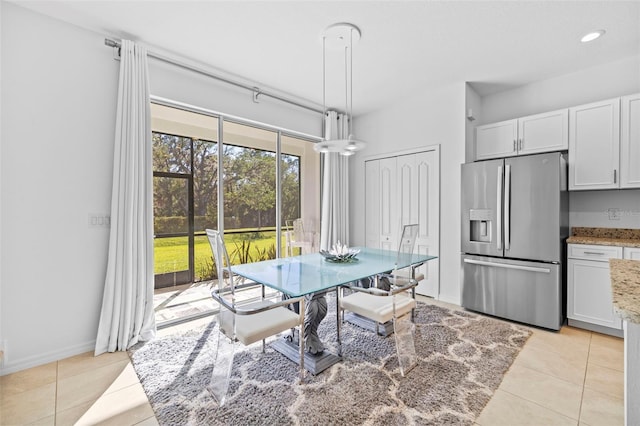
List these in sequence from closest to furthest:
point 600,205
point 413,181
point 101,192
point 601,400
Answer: point 601,400
point 101,192
point 600,205
point 413,181

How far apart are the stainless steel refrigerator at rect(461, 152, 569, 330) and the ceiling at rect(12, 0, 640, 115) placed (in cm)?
105

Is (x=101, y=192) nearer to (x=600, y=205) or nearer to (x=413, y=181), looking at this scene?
(x=413, y=181)

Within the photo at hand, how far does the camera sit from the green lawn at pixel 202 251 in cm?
343

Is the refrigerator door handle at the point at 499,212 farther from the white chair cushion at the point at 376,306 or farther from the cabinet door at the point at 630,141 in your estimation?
the white chair cushion at the point at 376,306

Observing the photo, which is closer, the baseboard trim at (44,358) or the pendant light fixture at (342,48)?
the baseboard trim at (44,358)

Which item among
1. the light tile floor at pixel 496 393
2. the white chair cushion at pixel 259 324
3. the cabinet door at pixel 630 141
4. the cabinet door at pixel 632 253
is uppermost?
the cabinet door at pixel 630 141

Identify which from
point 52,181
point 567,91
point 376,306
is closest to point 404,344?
point 376,306

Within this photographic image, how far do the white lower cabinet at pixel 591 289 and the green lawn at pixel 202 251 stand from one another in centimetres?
340

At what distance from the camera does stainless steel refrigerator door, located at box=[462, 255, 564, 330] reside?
2.81 metres

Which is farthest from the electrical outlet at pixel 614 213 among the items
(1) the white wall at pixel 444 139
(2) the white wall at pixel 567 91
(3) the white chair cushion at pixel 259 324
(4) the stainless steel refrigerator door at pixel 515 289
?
(3) the white chair cushion at pixel 259 324

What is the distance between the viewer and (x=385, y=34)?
251cm

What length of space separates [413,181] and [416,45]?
1.83m

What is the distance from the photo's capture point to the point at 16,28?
214cm

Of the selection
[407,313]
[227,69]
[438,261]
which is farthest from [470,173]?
[227,69]
